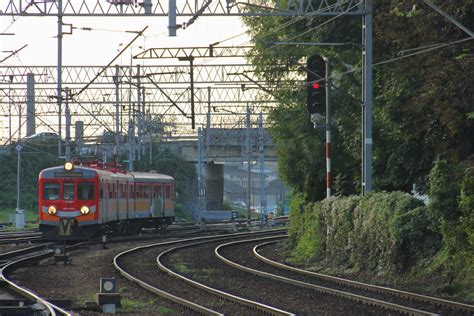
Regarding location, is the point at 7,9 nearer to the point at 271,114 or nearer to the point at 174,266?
the point at 174,266

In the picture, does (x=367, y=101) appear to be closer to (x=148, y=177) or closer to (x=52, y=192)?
(x=52, y=192)

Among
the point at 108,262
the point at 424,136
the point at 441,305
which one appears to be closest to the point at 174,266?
the point at 108,262

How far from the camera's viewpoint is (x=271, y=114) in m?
37.3

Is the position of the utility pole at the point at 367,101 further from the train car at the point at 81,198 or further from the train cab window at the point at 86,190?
the train cab window at the point at 86,190

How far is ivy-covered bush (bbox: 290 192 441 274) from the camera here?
21891 millimetres

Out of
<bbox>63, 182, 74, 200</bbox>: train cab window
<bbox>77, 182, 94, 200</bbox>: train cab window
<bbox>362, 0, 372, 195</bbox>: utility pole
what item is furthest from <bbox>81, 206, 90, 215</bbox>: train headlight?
<bbox>362, 0, 372, 195</bbox>: utility pole

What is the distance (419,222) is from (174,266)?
23.2 feet

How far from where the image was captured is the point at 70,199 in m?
38.0

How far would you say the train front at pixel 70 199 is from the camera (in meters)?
37.6

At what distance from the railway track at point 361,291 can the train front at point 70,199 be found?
9.83 m

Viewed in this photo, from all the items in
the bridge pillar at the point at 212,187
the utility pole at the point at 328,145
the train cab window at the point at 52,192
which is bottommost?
the bridge pillar at the point at 212,187

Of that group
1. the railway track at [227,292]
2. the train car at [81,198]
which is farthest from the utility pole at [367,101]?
the train car at [81,198]

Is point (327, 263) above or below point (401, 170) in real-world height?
below

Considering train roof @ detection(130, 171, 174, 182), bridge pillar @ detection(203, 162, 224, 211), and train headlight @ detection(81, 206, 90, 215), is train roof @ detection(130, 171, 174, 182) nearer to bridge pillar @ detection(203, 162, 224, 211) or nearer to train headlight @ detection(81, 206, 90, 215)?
train headlight @ detection(81, 206, 90, 215)
